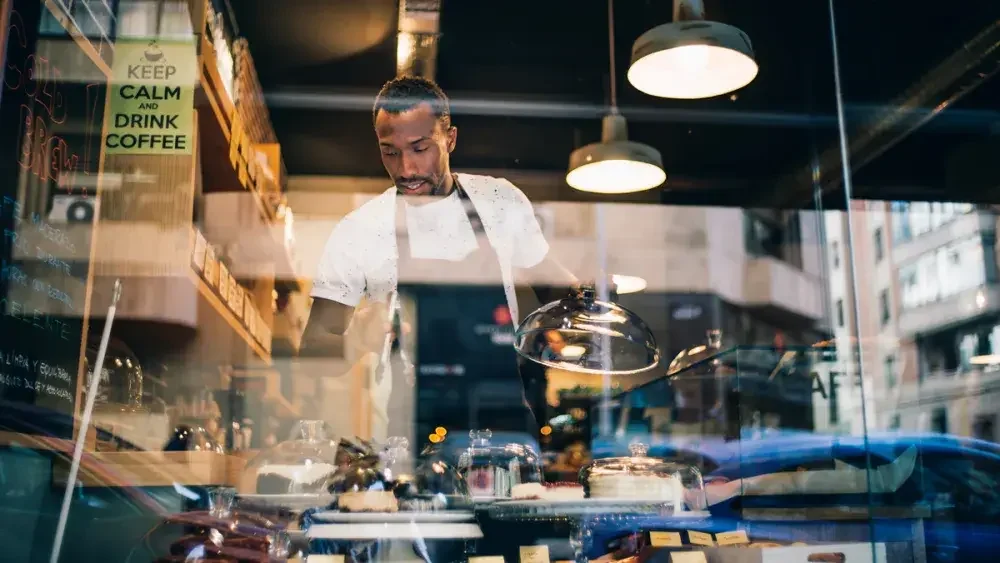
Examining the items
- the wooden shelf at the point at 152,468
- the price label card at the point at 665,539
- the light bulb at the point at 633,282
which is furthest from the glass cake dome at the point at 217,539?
the light bulb at the point at 633,282

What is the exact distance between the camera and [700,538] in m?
2.05

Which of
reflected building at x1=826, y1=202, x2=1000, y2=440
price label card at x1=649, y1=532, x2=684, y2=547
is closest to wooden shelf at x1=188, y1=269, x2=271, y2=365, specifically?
price label card at x1=649, y1=532, x2=684, y2=547

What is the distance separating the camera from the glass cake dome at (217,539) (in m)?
1.64

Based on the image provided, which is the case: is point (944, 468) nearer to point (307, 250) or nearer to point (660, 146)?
point (660, 146)

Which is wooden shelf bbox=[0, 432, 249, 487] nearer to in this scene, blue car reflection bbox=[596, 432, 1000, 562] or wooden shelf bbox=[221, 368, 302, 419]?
blue car reflection bbox=[596, 432, 1000, 562]

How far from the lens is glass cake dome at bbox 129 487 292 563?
5.39ft

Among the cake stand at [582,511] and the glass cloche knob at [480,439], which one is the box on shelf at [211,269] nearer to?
the glass cloche knob at [480,439]

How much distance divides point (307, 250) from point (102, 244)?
1703 millimetres

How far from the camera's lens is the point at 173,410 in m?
2.79

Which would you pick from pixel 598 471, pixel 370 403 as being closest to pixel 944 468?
pixel 598 471

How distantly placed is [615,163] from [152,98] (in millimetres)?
1652

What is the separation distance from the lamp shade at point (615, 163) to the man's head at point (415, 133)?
0.54m

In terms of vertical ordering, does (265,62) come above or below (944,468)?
above

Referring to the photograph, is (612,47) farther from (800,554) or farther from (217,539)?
(217,539)
